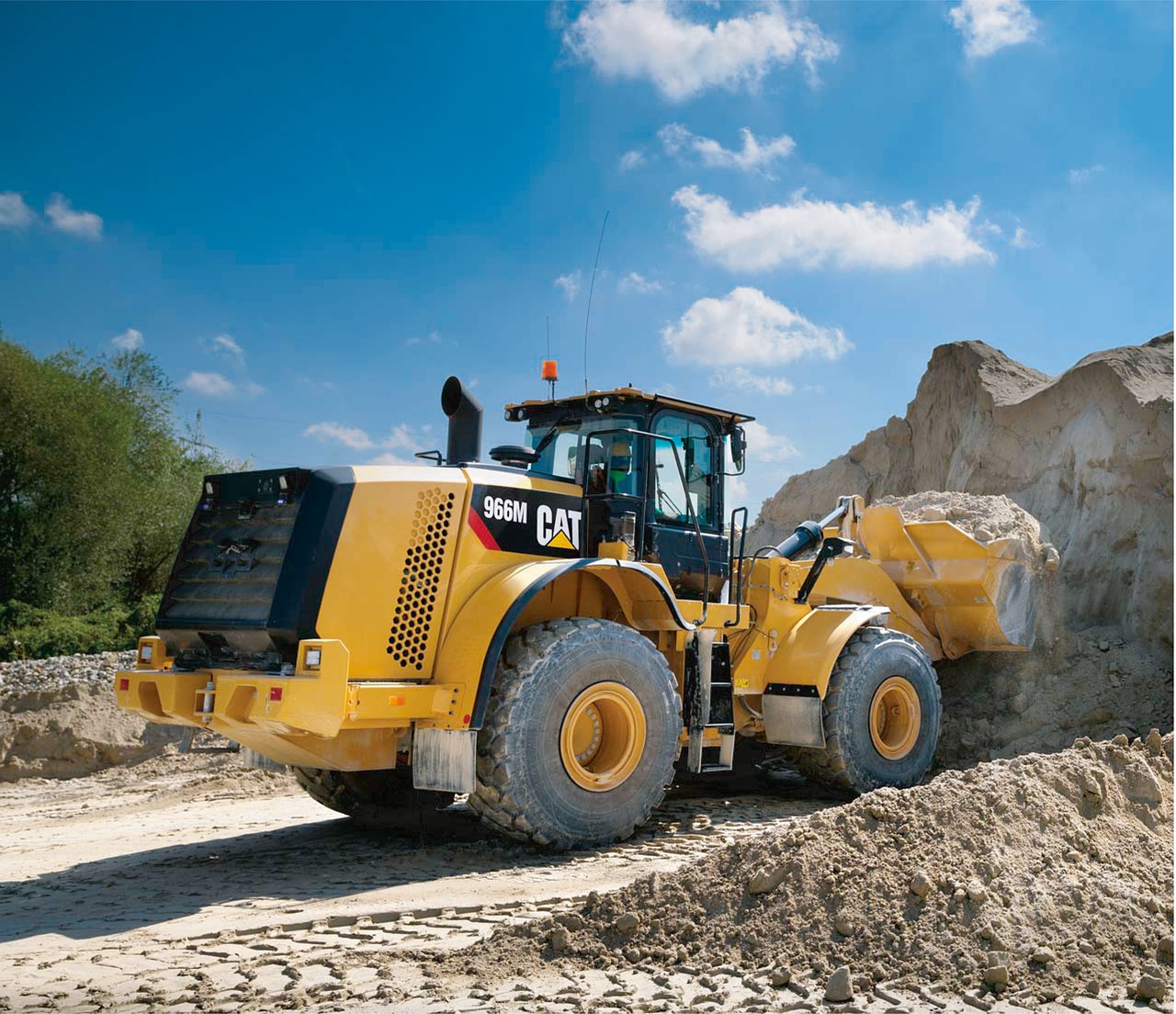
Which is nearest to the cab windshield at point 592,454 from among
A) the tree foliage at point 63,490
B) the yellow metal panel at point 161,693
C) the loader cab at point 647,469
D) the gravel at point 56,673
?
the loader cab at point 647,469

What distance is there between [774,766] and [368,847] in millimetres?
3999

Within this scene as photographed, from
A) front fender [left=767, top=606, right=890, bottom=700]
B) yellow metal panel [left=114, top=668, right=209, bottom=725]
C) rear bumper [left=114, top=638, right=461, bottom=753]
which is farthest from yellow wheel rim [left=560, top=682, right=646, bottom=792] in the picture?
yellow metal panel [left=114, top=668, right=209, bottom=725]

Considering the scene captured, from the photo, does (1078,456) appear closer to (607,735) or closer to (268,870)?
(607,735)

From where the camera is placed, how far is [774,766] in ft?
31.2

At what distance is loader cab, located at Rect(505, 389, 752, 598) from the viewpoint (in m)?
7.38

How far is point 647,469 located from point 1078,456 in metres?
7.97

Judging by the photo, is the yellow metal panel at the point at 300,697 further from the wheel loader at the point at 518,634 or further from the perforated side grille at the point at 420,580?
the perforated side grille at the point at 420,580

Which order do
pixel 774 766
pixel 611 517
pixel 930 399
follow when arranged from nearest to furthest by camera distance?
1. pixel 611 517
2. pixel 774 766
3. pixel 930 399

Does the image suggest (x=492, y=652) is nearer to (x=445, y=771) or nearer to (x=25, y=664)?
(x=445, y=771)

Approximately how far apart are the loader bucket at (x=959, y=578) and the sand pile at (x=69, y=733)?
772 centimetres

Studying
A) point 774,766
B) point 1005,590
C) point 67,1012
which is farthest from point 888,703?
point 67,1012

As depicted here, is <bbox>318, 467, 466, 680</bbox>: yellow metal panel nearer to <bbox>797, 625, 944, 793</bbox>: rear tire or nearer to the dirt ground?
the dirt ground

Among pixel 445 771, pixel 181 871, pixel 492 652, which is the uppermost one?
pixel 492 652

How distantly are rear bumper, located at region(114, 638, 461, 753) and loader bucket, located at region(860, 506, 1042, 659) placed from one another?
537 centimetres
